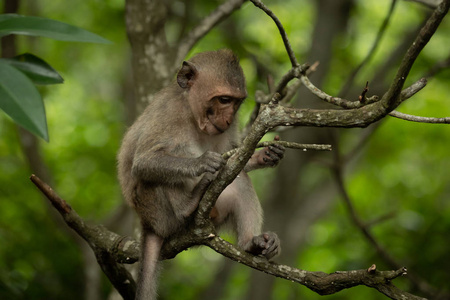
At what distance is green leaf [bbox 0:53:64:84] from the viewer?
317 centimetres

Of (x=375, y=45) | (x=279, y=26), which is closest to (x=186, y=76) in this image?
(x=279, y=26)

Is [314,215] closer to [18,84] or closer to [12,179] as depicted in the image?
[12,179]

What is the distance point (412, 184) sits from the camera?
489 inches

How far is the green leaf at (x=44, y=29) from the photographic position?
2916 millimetres

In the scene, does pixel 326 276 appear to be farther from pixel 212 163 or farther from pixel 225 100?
pixel 225 100

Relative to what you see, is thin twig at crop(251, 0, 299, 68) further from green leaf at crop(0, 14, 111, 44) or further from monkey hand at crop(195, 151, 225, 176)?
green leaf at crop(0, 14, 111, 44)

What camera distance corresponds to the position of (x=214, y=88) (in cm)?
459

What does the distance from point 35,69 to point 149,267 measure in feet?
5.68

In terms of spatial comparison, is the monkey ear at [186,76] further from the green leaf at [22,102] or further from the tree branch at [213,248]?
the green leaf at [22,102]

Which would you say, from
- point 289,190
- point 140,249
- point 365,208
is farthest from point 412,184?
point 140,249

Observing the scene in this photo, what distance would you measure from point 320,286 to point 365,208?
843 centimetres

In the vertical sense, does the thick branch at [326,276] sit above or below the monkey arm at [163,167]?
below

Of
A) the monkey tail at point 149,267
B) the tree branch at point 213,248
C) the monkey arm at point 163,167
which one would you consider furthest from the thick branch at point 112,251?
the monkey arm at point 163,167

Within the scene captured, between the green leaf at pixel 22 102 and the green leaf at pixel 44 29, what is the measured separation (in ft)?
0.95
